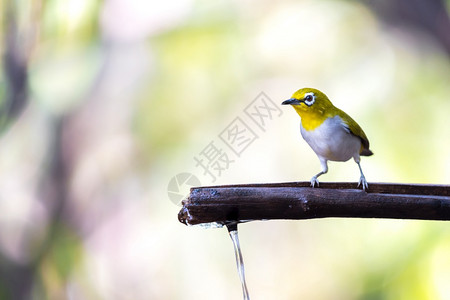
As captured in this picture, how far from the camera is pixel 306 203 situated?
4.44 feet

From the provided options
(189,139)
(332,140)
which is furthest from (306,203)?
(189,139)

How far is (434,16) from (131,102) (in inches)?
80.5

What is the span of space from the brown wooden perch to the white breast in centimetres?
30

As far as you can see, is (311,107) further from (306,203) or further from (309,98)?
(306,203)

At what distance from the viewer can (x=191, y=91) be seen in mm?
4082

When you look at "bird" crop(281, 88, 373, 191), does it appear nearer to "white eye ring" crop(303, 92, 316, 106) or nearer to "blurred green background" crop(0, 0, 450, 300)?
"white eye ring" crop(303, 92, 316, 106)

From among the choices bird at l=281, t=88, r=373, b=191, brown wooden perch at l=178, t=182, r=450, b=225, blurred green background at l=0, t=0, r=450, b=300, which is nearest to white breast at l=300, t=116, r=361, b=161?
bird at l=281, t=88, r=373, b=191

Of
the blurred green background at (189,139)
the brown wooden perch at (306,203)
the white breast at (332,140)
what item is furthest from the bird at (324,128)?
the blurred green background at (189,139)

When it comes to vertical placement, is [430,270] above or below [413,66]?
below

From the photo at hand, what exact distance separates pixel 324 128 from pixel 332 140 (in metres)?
0.05

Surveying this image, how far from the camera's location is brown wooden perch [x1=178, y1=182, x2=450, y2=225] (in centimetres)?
134

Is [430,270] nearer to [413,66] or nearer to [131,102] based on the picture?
[413,66]

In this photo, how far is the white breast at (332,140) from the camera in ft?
5.59

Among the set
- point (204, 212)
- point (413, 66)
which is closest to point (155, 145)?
point (413, 66)
